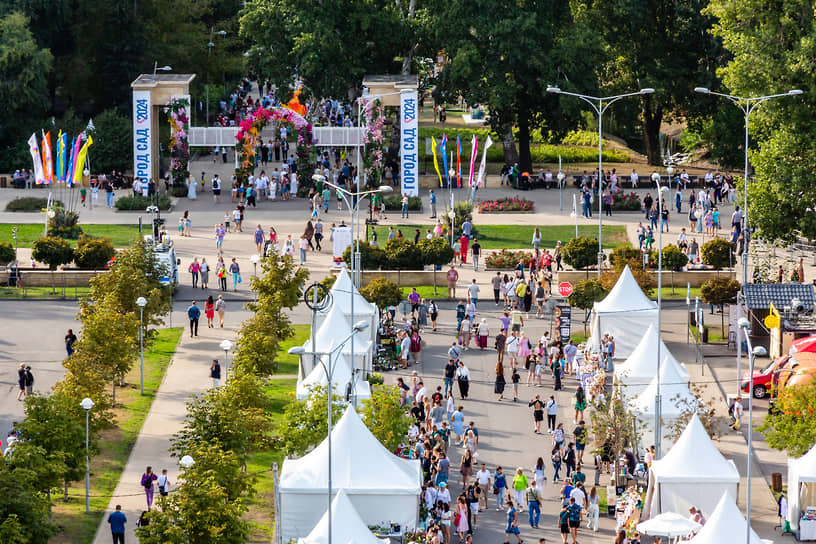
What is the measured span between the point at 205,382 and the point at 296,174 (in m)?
30.7

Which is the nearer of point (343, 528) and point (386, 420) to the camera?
point (343, 528)

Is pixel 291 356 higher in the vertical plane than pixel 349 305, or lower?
lower

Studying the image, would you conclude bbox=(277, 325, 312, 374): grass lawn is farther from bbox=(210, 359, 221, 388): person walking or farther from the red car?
the red car

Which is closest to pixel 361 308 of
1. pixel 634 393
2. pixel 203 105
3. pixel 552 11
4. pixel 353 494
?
pixel 634 393

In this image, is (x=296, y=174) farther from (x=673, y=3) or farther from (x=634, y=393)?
(x=634, y=393)

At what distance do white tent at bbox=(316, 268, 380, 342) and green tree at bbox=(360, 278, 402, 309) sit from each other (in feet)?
7.34

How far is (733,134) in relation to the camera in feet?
254

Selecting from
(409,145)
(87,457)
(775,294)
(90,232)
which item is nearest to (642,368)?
(775,294)

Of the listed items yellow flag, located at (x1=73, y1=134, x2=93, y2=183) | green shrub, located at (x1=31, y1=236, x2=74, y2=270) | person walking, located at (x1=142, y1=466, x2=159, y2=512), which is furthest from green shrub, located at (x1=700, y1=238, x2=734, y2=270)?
person walking, located at (x1=142, y1=466, x2=159, y2=512)

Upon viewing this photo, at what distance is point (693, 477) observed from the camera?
111 ft

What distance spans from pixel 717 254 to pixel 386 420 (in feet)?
86.6

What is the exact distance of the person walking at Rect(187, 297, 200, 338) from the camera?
5056cm

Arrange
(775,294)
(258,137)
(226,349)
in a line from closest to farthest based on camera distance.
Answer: (226,349) < (775,294) < (258,137)

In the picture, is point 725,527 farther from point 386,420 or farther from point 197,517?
point 197,517
